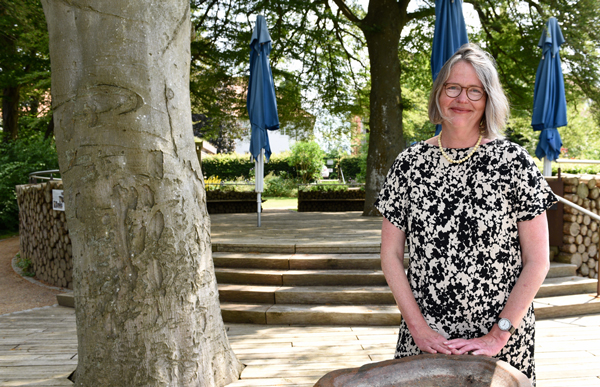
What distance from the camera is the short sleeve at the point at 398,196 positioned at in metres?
1.65

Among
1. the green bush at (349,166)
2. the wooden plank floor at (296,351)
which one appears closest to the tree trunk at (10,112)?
the wooden plank floor at (296,351)

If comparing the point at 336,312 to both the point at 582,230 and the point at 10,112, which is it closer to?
the point at 582,230

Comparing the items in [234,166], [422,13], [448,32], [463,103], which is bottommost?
[463,103]

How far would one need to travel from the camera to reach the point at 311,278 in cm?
523

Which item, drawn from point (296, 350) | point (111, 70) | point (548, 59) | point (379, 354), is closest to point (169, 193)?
point (111, 70)

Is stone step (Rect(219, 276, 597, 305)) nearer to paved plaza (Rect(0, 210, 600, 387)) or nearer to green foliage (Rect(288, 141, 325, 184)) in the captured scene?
paved plaza (Rect(0, 210, 600, 387))

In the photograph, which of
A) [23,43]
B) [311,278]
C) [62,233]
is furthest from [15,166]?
[311,278]

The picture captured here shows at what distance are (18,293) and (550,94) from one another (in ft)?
28.1

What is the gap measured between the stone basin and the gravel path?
18.7ft

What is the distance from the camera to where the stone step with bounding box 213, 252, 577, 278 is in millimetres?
5461

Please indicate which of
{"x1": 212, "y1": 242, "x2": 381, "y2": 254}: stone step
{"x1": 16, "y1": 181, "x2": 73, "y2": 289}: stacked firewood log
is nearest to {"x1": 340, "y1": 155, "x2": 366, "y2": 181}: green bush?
{"x1": 16, "y1": 181, "x2": 73, "y2": 289}: stacked firewood log

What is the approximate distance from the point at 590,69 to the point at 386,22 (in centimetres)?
426

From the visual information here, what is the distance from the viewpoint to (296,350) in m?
3.87

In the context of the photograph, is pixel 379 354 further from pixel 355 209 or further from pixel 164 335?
pixel 355 209
